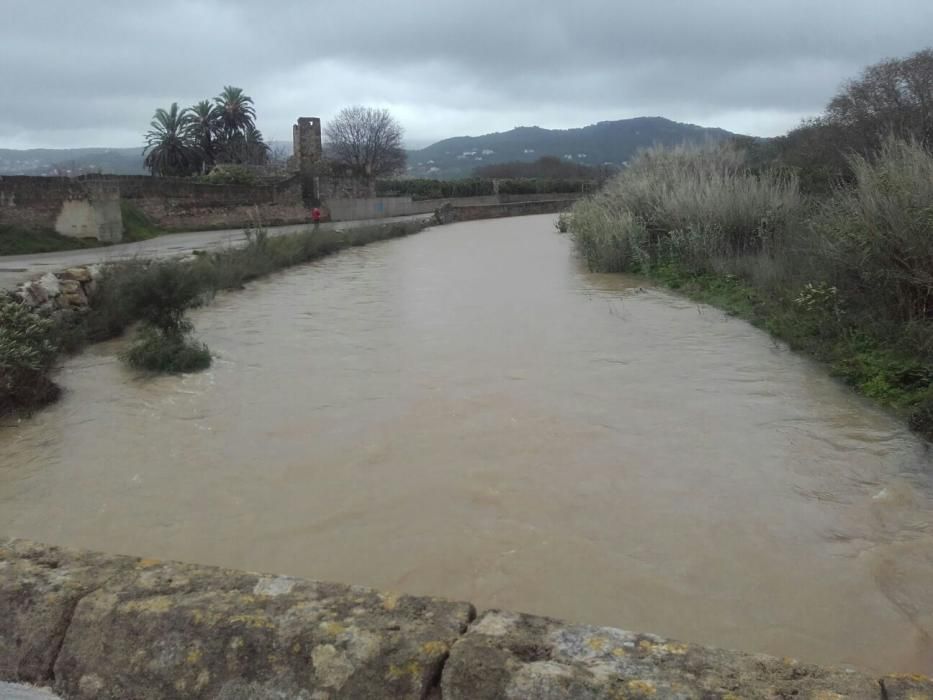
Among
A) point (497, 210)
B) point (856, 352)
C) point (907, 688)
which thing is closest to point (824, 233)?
point (856, 352)

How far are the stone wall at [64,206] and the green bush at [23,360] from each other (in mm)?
11199

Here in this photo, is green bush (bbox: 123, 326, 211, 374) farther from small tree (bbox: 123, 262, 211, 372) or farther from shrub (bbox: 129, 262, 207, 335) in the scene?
shrub (bbox: 129, 262, 207, 335)

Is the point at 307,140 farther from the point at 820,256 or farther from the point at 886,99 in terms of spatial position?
the point at 820,256

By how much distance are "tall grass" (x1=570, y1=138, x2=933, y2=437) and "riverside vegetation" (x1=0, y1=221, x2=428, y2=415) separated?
8113 millimetres

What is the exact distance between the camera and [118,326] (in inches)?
468

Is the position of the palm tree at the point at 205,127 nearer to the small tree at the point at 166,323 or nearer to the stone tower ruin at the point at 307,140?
the stone tower ruin at the point at 307,140

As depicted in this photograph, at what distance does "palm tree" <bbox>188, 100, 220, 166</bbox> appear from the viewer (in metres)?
55.9

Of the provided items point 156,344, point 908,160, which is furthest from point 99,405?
point 908,160

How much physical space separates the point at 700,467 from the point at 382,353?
558cm

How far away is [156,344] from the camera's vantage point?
9.80 meters

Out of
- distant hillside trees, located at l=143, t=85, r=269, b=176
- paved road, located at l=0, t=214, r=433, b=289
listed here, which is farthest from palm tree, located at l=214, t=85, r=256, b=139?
paved road, located at l=0, t=214, r=433, b=289

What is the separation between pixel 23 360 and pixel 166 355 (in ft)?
5.88

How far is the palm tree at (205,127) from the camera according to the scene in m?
55.9

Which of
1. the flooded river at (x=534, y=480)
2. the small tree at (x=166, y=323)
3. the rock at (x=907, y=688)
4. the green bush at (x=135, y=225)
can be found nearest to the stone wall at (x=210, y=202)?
the green bush at (x=135, y=225)
